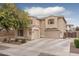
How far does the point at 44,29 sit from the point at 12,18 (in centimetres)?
72

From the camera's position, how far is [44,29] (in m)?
4.37

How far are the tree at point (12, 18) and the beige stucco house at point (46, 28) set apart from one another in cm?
15

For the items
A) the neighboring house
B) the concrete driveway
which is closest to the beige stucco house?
the neighboring house

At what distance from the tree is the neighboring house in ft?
0.38

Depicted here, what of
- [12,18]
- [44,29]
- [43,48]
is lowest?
[43,48]

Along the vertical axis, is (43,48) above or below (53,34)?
below

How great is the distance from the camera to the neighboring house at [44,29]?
432cm

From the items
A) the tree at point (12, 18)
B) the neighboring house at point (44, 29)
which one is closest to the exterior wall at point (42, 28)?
the neighboring house at point (44, 29)

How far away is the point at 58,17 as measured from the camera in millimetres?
4270

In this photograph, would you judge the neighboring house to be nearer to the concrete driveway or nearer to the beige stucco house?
the beige stucco house

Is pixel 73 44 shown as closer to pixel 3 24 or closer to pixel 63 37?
pixel 63 37

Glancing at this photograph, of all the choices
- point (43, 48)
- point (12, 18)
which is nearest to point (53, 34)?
point (43, 48)

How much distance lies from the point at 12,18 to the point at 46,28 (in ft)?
2.49

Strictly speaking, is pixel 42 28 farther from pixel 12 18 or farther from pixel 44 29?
pixel 12 18
